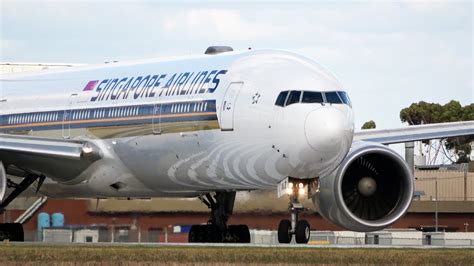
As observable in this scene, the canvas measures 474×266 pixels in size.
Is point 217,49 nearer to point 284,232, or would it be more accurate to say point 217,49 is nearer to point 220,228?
point 220,228

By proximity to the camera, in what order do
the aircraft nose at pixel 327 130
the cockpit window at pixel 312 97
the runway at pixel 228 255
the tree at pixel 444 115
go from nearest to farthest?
the runway at pixel 228 255 → the aircraft nose at pixel 327 130 → the cockpit window at pixel 312 97 → the tree at pixel 444 115

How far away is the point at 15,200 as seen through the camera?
42.0 m

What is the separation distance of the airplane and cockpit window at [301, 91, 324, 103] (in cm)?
3

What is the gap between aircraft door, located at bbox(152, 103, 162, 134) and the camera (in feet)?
123

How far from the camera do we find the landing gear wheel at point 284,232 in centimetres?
3456

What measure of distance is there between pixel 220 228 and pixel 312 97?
18.8 ft

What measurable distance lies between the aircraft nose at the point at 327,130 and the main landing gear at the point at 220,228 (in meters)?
5.53

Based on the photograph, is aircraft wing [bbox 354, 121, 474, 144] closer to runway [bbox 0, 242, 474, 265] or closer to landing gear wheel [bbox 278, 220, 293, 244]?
landing gear wheel [bbox 278, 220, 293, 244]

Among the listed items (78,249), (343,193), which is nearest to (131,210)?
(343,193)

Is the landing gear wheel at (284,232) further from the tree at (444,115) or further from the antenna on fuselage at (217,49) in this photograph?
the tree at (444,115)

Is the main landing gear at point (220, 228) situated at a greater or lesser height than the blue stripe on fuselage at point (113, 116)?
lesser

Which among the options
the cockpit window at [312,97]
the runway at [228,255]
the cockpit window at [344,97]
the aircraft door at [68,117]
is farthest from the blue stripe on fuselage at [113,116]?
the runway at [228,255]

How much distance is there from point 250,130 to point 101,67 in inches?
311

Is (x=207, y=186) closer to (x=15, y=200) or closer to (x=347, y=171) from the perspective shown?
(x=347, y=171)
